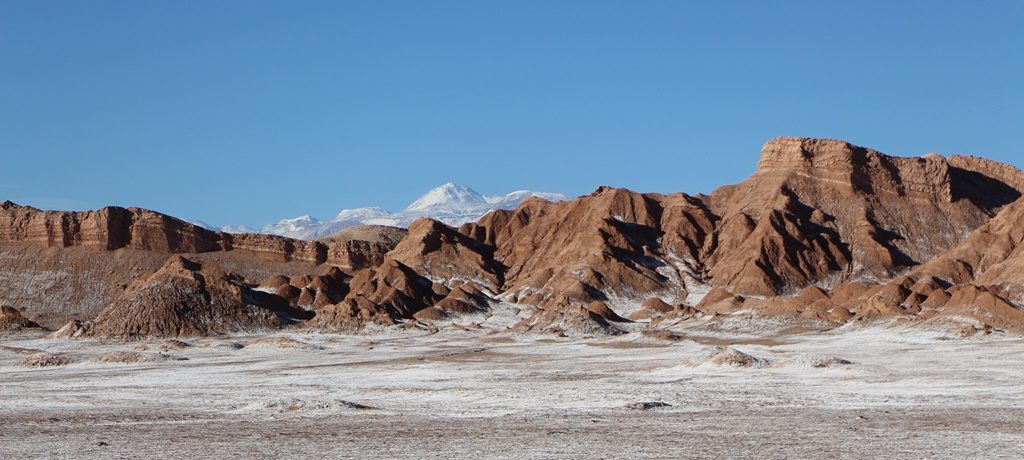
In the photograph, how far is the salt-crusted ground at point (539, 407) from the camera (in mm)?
26938

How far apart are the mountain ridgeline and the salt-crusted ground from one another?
151ft

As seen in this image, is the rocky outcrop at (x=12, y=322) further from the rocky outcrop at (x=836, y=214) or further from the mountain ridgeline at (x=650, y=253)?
the rocky outcrop at (x=836, y=214)

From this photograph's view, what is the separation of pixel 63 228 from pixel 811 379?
422ft

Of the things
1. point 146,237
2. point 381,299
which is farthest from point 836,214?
point 146,237

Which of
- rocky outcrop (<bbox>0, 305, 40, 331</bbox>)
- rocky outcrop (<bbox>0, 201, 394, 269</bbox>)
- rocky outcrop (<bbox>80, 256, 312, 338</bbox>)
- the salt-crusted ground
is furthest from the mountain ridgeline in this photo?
the salt-crusted ground

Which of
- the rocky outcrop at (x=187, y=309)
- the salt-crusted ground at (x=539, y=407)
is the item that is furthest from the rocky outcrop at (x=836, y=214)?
the salt-crusted ground at (x=539, y=407)

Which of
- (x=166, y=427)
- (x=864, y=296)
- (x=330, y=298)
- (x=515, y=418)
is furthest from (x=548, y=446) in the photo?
(x=330, y=298)

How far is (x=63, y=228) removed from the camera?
512 ft

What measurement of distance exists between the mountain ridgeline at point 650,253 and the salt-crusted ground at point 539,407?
46.0m

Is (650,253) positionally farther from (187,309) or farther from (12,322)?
(12,322)

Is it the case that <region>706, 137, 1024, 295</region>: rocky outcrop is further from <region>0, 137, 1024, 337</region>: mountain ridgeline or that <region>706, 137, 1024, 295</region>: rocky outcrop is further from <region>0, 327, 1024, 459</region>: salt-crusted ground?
<region>0, 327, 1024, 459</region>: salt-crusted ground

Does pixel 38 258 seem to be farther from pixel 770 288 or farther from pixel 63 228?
pixel 770 288

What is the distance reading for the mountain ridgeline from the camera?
119 metres

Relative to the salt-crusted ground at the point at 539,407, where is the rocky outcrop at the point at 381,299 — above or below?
above
